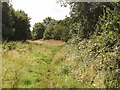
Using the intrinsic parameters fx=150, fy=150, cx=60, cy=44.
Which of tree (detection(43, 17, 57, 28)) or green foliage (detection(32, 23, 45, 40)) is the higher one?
tree (detection(43, 17, 57, 28))

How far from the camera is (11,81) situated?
4824 millimetres

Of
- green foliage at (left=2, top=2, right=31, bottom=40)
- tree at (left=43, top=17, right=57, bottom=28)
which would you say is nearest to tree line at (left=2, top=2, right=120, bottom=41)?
green foliage at (left=2, top=2, right=31, bottom=40)

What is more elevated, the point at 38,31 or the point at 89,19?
the point at 38,31

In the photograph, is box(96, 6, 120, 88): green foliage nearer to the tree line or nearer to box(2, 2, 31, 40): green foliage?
the tree line

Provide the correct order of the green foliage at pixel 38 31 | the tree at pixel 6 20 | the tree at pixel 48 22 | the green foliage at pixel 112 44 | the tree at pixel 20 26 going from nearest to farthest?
the green foliage at pixel 112 44 → the tree at pixel 6 20 → the tree at pixel 20 26 → the tree at pixel 48 22 → the green foliage at pixel 38 31

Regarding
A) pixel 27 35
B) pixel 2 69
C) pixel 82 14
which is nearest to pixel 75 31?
pixel 82 14

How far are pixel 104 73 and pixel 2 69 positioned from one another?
368 centimetres

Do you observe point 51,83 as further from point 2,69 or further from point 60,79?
point 2,69

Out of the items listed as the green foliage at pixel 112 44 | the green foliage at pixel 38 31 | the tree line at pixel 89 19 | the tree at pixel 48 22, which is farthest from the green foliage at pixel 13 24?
the green foliage at pixel 38 31

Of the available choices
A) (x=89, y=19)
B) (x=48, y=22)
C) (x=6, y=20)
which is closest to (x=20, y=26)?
(x=6, y=20)

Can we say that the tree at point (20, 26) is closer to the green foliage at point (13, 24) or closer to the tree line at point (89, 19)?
the green foliage at point (13, 24)

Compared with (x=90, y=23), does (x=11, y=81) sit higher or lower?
lower

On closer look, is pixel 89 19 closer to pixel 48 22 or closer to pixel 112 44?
pixel 112 44

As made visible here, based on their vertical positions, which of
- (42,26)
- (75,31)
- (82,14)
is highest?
(42,26)
